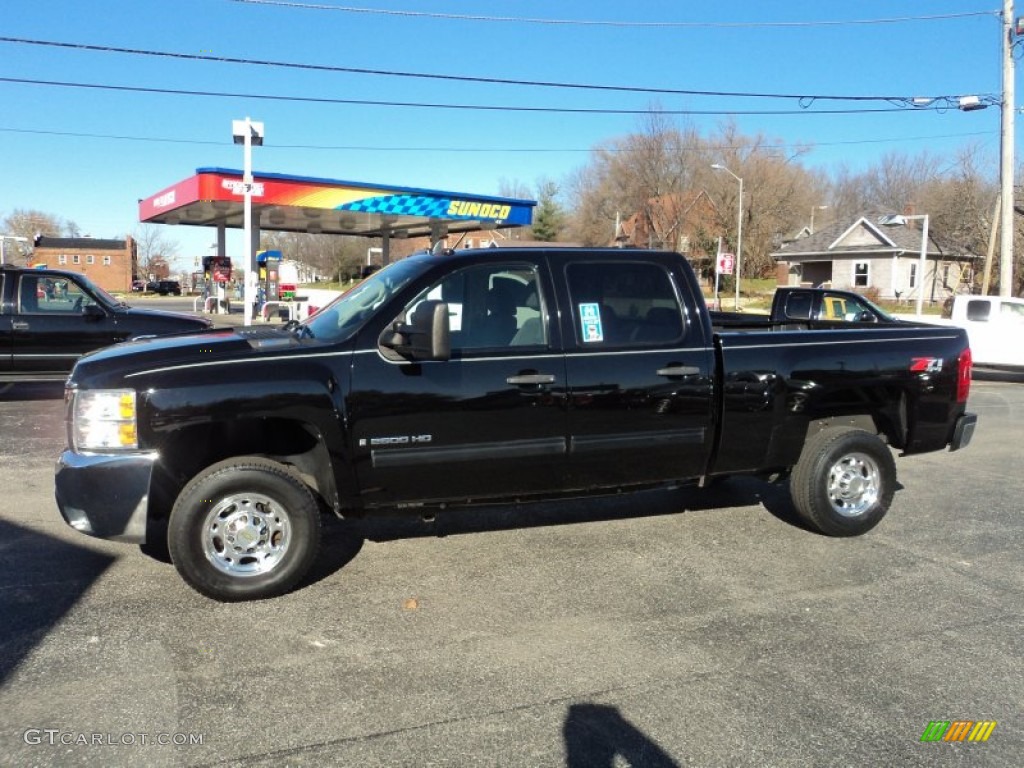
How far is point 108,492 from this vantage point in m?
4.19

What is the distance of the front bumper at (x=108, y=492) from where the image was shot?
418cm

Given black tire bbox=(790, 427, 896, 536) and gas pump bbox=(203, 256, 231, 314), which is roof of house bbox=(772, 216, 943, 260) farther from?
black tire bbox=(790, 427, 896, 536)

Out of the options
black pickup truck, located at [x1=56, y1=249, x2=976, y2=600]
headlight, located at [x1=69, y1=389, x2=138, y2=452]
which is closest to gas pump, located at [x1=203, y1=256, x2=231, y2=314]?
black pickup truck, located at [x1=56, y1=249, x2=976, y2=600]

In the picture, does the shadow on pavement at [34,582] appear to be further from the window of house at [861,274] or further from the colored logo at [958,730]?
the window of house at [861,274]

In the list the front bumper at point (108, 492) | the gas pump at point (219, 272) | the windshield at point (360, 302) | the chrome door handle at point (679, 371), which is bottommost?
the front bumper at point (108, 492)

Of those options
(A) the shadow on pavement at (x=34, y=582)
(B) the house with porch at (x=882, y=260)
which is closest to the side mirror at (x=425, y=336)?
(A) the shadow on pavement at (x=34, y=582)

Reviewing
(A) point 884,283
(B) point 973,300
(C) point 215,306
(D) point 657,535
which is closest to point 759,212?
(A) point 884,283

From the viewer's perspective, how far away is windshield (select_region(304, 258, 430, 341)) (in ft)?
15.5

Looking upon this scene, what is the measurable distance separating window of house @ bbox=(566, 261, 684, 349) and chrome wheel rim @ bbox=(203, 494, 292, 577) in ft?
6.81

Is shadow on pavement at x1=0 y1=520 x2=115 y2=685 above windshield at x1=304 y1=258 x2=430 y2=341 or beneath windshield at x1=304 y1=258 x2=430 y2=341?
beneath

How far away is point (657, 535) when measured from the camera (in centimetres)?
571

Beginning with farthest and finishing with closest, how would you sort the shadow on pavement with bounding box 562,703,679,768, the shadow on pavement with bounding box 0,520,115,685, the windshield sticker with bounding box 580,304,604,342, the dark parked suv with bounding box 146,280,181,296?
1. the dark parked suv with bounding box 146,280,181,296
2. the windshield sticker with bounding box 580,304,604,342
3. the shadow on pavement with bounding box 0,520,115,685
4. the shadow on pavement with bounding box 562,703,679,768

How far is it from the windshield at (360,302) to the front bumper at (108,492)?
4.06 feet

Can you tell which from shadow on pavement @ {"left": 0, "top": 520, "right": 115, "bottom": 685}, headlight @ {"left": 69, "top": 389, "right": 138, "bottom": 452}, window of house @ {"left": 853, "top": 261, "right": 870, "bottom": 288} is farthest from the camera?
window of house @ {"left": 853, "top": 261, "right": 870, "bottom": 288}
